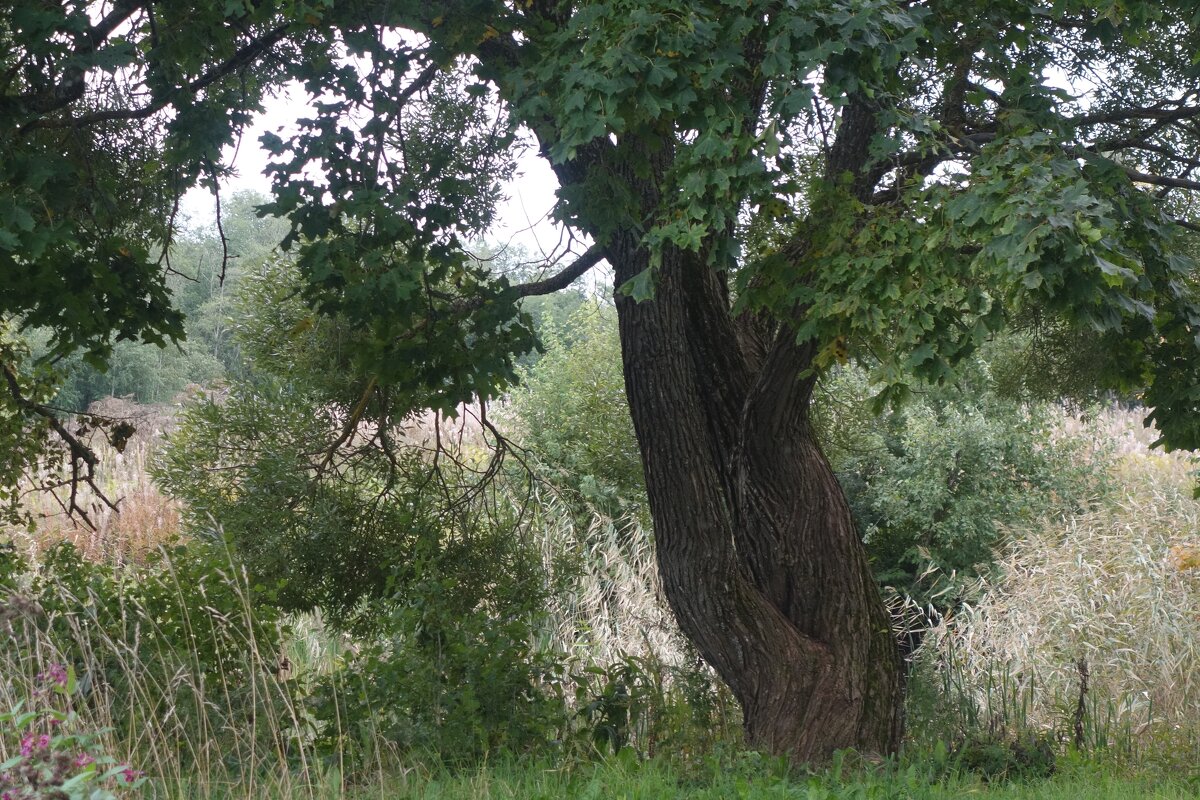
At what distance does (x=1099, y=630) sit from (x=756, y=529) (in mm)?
3851

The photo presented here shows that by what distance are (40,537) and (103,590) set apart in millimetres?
6485

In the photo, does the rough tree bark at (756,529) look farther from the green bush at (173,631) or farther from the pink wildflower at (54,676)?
the pink wildflower at (54,676)

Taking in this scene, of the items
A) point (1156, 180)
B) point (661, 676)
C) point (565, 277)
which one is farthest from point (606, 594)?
point (1156, 180)

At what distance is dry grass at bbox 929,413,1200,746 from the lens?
7.25 metres

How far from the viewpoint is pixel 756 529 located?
593 centimetres

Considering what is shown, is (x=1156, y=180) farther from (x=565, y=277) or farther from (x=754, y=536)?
(x=565, y=277)

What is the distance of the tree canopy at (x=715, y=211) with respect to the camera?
375 centimetres

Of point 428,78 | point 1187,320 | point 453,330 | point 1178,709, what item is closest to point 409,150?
point 428,78

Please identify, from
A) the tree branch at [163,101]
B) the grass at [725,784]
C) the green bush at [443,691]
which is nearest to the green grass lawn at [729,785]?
the grass at [725,784]

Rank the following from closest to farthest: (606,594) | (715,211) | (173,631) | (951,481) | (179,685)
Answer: (715,211)
(179,685)
(173,631)
(606,594)
(951,481)

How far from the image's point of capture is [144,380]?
2745 cm

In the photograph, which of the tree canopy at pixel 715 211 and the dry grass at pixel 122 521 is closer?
the tree canopy at pixel 715 211

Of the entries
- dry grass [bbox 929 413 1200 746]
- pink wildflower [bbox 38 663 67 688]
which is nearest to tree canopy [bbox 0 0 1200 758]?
pink wildflower [bbox 38 663 67 688]

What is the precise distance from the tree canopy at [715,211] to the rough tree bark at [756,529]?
0.06ft
